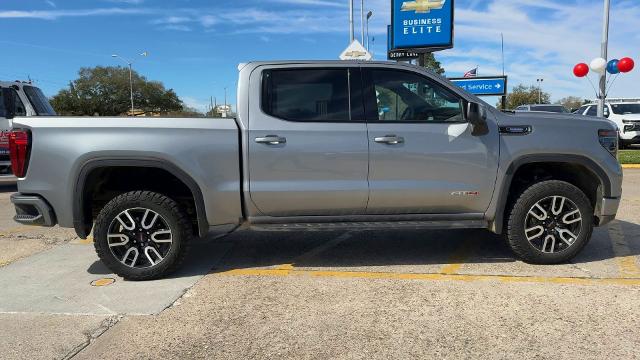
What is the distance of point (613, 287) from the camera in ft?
13.9

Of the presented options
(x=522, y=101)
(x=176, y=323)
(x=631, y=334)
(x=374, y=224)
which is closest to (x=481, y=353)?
(x=631, y=334)

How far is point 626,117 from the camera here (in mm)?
18500

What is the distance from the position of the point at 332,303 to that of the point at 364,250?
1.58 metres

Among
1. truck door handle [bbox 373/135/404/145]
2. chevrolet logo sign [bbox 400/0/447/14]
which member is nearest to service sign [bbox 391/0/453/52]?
chevrolet logo sign [bbox 400/0/447/14]

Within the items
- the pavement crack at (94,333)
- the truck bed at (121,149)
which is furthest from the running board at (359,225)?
the pavement crack at (94,333)

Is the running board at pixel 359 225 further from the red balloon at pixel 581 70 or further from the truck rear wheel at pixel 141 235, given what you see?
the red balloon at pixel 581 70

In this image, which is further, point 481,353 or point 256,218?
point 256,218

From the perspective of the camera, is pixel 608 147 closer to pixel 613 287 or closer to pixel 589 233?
pixel 589 233

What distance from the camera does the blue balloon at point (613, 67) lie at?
56.6ft

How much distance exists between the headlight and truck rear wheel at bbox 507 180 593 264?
0.51m

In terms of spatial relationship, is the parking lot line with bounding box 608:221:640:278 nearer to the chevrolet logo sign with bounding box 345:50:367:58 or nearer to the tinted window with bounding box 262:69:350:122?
the tinted window with bounding box 262:69:350:122

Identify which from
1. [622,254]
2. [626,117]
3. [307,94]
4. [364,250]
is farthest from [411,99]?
[626,117]

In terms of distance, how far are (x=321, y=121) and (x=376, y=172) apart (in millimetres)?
684

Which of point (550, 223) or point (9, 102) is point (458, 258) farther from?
point (9, 102)
